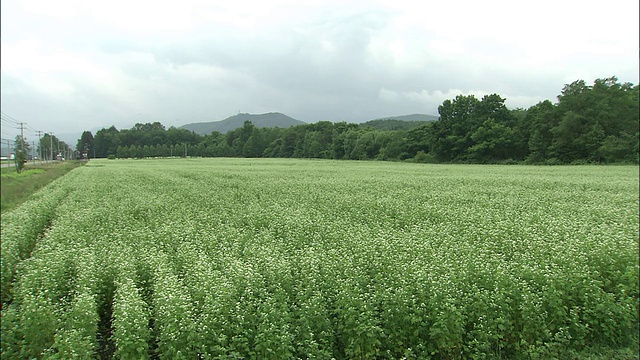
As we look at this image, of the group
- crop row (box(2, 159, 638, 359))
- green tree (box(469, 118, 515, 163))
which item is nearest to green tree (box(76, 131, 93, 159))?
green tree (box(469, 118, 515, 163))

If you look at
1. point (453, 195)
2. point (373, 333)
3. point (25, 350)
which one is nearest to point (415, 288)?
point (373, 333)

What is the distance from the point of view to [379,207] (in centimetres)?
1644

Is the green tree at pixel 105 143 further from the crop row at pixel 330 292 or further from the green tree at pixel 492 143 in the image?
the crop row at pixel 330 292

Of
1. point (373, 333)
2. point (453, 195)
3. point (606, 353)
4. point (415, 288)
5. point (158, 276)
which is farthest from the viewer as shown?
point (453, 195)

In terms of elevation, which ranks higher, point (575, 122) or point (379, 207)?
point (575, 122)

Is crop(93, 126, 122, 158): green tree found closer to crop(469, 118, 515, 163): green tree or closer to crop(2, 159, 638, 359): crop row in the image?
crop(469, 118, 515, 163): green tree

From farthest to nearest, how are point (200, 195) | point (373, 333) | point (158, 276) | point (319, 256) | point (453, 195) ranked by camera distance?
point (200, 195) → point (453, 195) → point (319, 256) → point (158, 276) → point (373, 333)

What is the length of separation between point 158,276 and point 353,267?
4.26 meters

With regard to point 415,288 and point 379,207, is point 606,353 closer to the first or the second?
point 415,288

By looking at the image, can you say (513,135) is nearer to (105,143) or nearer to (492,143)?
(492,143)

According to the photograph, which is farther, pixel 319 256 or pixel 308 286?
pixel 319 256

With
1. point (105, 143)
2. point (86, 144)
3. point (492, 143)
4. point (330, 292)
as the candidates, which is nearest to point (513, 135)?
point (492, 143)

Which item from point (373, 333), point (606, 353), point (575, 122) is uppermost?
point (575, 122)

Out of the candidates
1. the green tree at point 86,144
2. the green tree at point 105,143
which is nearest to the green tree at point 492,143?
the green tree at point 105,143
